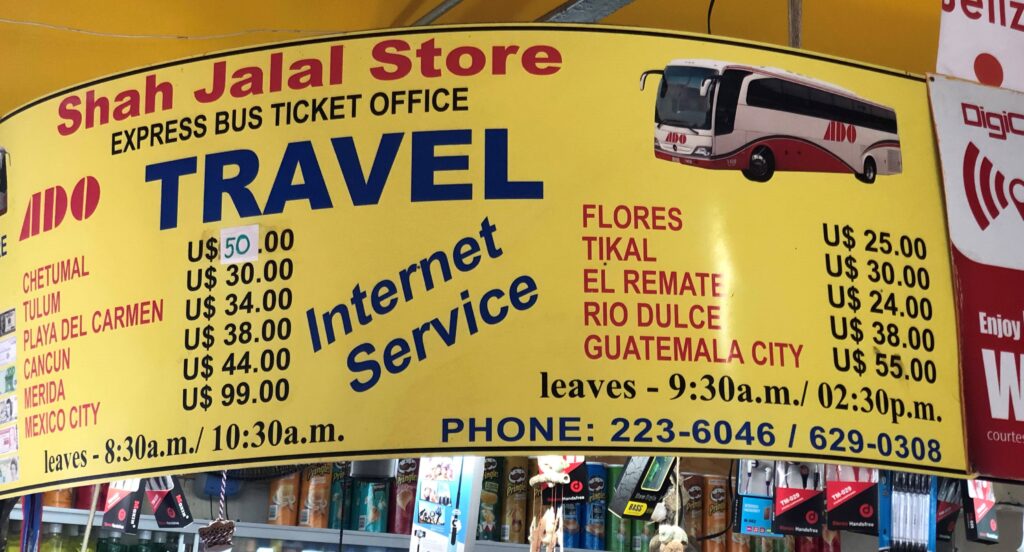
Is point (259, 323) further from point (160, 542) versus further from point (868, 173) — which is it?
point (160, 542)

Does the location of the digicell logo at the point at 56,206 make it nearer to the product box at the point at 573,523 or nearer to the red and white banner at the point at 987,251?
the red and white banner at the point at 987,251

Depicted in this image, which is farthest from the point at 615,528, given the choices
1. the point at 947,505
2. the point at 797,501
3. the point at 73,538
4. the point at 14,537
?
the point at 14,537

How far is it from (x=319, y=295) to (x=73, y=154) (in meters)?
0.60

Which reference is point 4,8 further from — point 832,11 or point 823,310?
point 823,310

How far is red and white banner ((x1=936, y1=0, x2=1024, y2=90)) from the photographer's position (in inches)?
84.8

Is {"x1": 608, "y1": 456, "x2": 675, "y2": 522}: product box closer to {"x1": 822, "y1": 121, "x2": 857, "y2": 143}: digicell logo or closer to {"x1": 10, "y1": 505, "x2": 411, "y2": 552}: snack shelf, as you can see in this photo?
{"x1": 10, "y1": 505, "x2": 411, "y2": 552}: snack shelf

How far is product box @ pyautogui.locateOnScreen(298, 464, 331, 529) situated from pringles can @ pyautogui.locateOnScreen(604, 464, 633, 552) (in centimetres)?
107

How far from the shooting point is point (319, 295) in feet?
5.90

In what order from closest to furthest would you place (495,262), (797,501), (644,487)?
(495,262)
(644,487)
(797,501)

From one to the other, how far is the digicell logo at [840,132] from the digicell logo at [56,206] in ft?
4.13

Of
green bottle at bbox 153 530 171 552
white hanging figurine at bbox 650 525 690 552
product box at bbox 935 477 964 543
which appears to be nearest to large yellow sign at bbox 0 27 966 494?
white hanging figurine at bbox 650 525 690 552

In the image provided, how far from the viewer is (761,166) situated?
188cm

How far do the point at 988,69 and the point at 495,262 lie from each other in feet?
3.55

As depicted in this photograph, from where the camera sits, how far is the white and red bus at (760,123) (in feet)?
6.09
